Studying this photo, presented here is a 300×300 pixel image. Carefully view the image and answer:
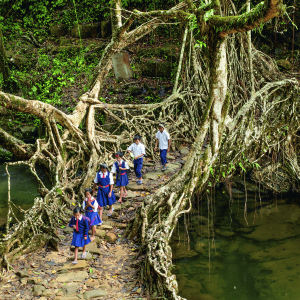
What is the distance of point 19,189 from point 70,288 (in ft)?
20.8

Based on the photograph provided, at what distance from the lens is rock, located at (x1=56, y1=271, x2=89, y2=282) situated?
5.24 meters

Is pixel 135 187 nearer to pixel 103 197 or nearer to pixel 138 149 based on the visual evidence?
pixel 138 149

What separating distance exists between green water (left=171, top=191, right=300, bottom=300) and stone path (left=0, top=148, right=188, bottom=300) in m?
1.28

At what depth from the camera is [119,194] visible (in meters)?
7.83

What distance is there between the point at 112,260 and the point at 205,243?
2551mm

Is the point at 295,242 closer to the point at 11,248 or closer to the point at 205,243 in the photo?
the point at 205,243

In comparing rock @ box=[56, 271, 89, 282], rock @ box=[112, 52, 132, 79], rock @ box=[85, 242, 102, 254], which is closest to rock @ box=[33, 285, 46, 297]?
rock @ box=[56, 271, 89, 282]

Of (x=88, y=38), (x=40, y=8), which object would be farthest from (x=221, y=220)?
Answer: (x=40, y=8)

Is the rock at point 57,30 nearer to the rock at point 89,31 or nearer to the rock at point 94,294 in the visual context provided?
the rock at point 89,31

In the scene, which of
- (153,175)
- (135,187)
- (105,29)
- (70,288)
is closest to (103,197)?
(135,187)

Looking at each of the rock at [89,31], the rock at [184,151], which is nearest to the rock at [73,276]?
the rock at [184,151]

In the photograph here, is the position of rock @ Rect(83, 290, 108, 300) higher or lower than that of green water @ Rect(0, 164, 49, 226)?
lower

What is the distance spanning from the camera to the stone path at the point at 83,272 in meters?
4.96

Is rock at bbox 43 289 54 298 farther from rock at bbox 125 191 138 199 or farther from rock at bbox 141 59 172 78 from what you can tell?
rock at bbox 141 59 172 78
